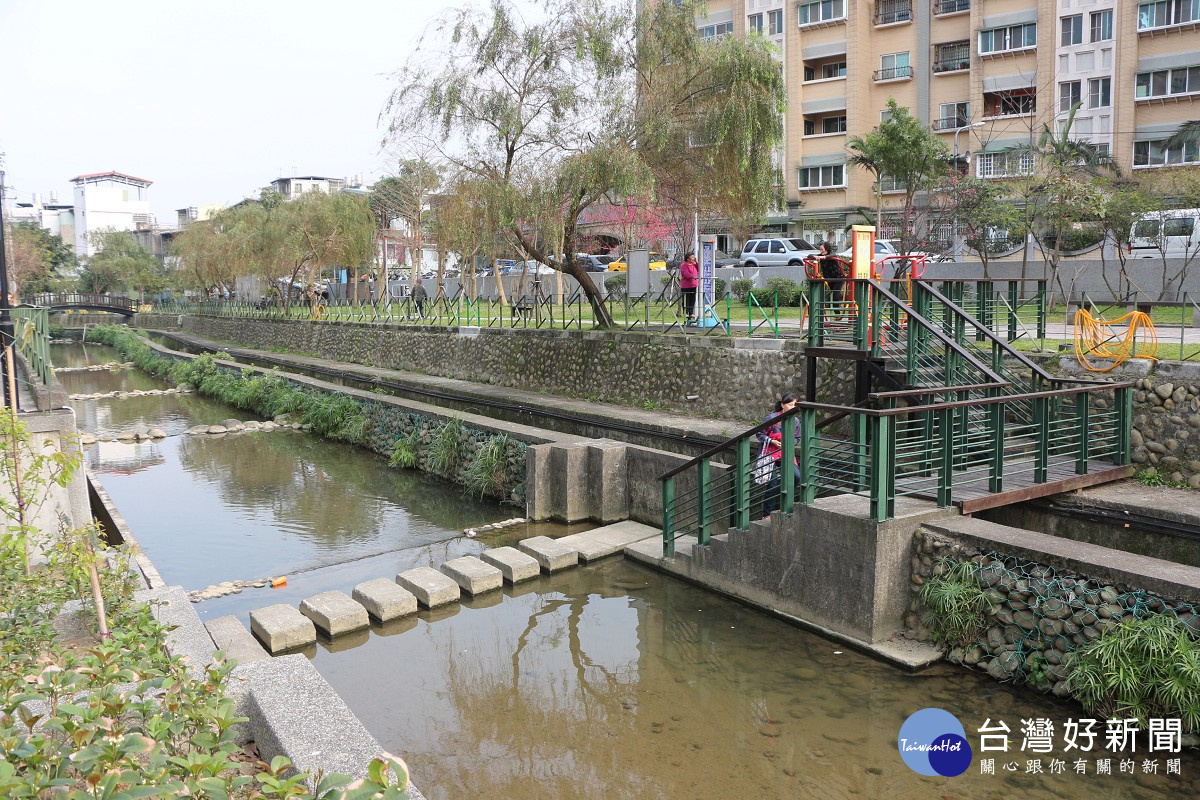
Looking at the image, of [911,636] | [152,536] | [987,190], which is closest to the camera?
[911,636]

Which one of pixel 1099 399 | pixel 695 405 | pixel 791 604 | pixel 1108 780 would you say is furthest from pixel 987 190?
pixel 1108 780

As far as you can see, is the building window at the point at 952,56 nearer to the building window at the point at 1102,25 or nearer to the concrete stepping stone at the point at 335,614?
the building window at the point at 1102,25

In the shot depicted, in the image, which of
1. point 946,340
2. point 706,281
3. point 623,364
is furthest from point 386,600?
point 706,281

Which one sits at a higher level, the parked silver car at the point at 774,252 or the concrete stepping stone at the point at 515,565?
the parked silver car at the point at 774,252

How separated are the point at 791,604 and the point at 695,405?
7086 millimetres

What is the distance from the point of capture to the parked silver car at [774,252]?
3228cm

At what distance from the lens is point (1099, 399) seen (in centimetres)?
1036

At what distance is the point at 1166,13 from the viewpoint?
31.2 metres

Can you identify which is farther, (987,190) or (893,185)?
(893,185)

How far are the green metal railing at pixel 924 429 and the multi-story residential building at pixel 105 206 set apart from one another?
102433 millimetres

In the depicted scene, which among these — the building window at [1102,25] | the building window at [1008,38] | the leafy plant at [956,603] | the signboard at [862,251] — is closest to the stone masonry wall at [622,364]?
the signboard at [862,251]

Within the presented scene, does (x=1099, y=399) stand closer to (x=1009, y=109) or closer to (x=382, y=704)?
(x=382, y=704)

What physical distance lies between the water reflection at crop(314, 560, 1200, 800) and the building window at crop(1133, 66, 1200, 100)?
31.5 metres

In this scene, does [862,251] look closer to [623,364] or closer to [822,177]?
[623,364]
